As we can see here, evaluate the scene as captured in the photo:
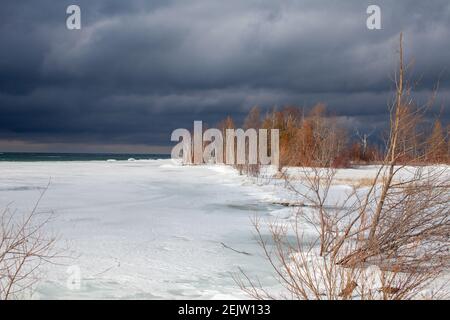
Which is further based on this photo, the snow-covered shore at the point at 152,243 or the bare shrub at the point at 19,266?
the snow-covered shore at the point at 152,243

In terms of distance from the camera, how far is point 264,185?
23.2 metres

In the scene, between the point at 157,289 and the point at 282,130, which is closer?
the point at 157,289

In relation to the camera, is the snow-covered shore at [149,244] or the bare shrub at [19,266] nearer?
the bare shrub at [19,266]

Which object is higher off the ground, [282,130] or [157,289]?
[282,130]

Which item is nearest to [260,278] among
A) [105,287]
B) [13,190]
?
[105,287]

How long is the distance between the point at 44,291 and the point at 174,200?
1061 cm

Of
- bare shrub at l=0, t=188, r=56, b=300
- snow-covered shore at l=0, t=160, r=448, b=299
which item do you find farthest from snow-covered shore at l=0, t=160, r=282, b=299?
bare shrub at l=0, t=188, r=56, b=300

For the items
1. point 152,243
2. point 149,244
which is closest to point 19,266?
point 149,244

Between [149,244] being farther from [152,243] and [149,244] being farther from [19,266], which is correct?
[19,266]

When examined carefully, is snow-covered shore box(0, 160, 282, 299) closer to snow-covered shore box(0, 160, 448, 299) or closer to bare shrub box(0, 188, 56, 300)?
snow-covered shore box(0, 160, 448, 299)

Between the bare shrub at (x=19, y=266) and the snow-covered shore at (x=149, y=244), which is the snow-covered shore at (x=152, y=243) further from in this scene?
the bare shrub at (x=19, y=266)

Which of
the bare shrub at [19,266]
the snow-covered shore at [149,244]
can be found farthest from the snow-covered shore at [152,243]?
the bare shrub at [19,266]

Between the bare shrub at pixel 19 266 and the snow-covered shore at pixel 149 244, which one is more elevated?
the bare shrub at pixel 19 266
